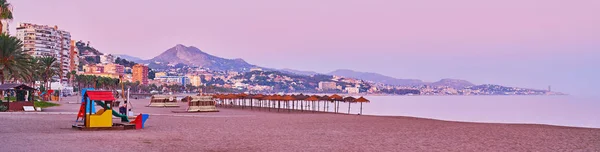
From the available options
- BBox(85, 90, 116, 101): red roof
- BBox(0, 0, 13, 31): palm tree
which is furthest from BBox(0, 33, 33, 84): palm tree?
BBox(85, 90, 116, 101): red roof

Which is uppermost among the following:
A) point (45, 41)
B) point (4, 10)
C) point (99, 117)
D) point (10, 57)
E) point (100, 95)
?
point (45, 41)

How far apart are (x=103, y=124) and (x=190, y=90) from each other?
178m

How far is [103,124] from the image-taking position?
56.9 feet

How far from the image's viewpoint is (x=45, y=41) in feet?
472

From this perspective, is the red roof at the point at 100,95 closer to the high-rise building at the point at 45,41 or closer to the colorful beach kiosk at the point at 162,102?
the colorful beach kiosk at the point at 162,102

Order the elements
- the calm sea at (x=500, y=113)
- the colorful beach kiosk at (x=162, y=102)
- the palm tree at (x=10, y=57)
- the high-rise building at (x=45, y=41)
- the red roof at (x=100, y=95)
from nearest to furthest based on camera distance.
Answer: the red roof at (x=100, y=95), the palm tree at (x=10, y=57), the colorful beach kiosk at (x=162, y=102), the calm sea at (x=500, y=113), the high-rise building at (x=45, y=41)

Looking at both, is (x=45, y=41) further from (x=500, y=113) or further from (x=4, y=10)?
(x=500, y=113)

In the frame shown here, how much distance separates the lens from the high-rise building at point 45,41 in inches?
5551

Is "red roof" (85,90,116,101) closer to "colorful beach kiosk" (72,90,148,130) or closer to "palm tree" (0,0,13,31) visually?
"colorful beach kiosk" (72,90,148,130)

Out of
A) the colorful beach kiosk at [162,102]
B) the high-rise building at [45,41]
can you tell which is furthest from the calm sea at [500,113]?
the high-rise building at [45,41]

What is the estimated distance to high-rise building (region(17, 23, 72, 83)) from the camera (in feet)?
463

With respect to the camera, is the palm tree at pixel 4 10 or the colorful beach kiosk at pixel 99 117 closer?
the colorful beach kiosk at pixel 99 117

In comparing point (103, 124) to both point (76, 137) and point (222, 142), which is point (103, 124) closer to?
point (76, 137)

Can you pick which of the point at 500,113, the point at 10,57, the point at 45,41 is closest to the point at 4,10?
the point at 10,57
